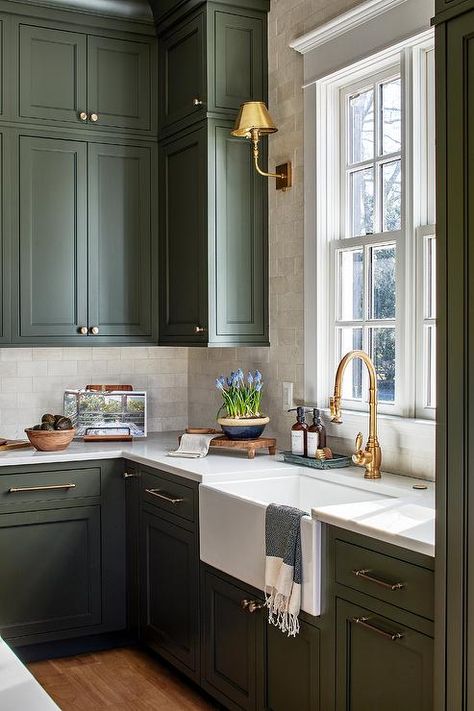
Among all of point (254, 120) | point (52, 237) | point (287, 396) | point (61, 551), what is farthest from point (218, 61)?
point (61, 551)

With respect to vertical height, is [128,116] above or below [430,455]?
above

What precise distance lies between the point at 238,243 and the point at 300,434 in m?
0.97

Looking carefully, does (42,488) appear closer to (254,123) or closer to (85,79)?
(254,123)

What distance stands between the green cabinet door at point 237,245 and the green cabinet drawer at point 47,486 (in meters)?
0.83

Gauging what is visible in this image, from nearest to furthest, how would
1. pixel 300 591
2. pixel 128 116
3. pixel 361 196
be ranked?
pixel 300 591 < pixel 361 196 < pixel 128 116

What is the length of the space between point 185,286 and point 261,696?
74.8 inches

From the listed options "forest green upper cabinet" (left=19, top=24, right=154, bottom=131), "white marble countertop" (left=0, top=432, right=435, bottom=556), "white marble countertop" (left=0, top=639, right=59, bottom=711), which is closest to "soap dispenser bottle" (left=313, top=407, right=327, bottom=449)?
"white marble countertop" (left=0, top=432, right=435, bottom=556)

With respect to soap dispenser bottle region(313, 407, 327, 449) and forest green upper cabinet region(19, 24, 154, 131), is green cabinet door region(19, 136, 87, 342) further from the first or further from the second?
soap dispenser bottle region(313, 407, 327, 449)

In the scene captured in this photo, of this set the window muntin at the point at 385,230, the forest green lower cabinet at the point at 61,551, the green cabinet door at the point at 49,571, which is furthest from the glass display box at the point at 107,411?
Result: the window muntin at the point at 385,230

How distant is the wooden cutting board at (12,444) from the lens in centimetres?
396

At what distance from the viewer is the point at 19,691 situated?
1.33 m

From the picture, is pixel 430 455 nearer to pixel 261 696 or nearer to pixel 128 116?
pixel 261 696

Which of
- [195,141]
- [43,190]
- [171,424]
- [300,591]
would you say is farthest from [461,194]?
[171,424]

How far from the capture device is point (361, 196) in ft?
11.7
